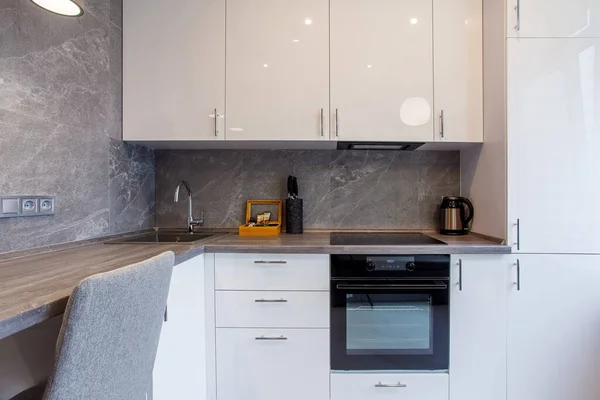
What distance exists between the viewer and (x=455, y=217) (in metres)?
1.91

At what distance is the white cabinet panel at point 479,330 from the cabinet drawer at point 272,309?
25.1 inches

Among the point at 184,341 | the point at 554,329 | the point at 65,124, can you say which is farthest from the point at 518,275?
the point at 65,124

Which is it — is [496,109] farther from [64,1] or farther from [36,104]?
[36,104]

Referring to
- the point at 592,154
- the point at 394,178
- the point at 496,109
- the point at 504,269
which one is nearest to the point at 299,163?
the point at 394,178

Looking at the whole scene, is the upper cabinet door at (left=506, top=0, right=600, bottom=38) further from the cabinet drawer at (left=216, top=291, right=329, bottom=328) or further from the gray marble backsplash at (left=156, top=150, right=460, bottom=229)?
the cabinet drawer at (left=216, top=291, right=329, bottom=328)

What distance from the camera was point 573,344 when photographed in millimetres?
1498

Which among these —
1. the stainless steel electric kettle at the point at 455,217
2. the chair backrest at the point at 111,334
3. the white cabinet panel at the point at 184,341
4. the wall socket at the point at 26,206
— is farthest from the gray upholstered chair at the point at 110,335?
the stainless steel electric kettle at the point at 455,217

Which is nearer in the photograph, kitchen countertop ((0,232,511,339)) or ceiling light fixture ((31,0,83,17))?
kitchen countertop ((0,232,511,339))

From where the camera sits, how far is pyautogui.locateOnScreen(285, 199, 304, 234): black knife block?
2.01 metres

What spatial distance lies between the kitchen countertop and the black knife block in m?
0.09

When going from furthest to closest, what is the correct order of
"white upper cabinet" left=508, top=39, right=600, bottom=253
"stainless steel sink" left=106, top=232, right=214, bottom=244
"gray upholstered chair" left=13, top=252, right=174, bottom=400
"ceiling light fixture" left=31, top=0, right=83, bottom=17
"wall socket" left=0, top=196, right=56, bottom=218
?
"stainless steel sink" left=106, top=232, right=214, bottom=244
"white upper cabinet" left=508, top=39, right=600, bottom=253
"wall socket" left=0, top=196, right=56, bottom=218
"ceiling light fixture" left=31, top=0, right=83, bottom=17
"gray upholstered chair" left=13, top=252, right=174, bottom=400

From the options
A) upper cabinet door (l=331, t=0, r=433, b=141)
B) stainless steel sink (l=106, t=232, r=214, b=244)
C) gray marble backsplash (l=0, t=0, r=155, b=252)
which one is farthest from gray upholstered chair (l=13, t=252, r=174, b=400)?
upper cabinet door (l=331, t=0, r=433, b=141)

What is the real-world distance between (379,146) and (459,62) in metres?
0.61

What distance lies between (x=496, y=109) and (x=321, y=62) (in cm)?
94
